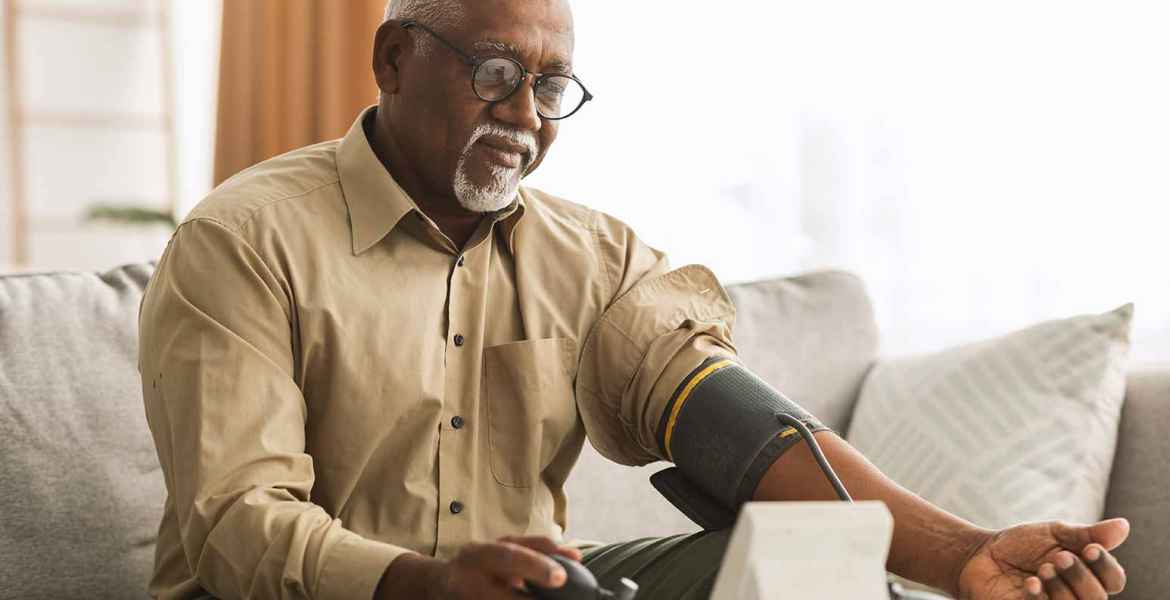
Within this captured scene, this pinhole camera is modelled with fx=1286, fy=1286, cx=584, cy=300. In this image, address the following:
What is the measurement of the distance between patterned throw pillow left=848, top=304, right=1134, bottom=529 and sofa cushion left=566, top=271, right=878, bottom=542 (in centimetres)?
15

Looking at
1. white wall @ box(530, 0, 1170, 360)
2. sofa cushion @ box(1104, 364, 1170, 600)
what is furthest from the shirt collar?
white wall @ box(530, 0, 1170, 360)

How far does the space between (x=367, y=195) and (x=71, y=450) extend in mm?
554

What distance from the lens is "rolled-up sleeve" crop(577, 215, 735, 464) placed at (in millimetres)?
1516

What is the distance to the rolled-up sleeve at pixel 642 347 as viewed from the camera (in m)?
1.52

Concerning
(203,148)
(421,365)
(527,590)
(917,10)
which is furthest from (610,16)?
(527,590)

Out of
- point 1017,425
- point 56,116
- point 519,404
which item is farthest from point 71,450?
point 56,116

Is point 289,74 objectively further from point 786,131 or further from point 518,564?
point 518,564

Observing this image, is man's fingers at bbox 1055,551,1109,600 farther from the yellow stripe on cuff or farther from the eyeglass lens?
the eyeglass lens

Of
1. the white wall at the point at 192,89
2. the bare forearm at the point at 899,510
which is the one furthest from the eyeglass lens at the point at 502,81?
the white wall at the point at 192,89

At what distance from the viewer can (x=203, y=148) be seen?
146 inches

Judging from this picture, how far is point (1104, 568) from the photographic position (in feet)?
3.77

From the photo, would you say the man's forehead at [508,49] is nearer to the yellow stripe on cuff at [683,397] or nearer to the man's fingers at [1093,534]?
the yellow stripe on cuff at [683,397]

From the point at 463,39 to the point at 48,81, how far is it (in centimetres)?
255

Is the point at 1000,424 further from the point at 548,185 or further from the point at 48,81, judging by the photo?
the point at 48,81
